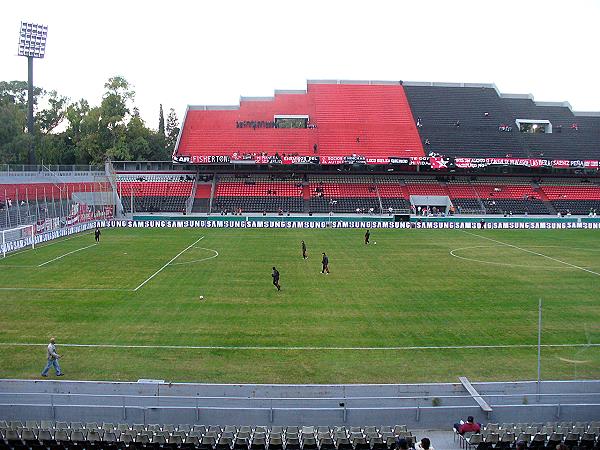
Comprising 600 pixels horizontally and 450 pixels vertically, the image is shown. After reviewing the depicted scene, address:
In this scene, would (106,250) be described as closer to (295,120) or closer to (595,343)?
(595,343)

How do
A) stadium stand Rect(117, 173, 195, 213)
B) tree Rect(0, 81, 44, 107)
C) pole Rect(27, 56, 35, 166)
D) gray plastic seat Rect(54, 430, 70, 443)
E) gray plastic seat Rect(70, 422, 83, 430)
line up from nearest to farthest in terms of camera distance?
1. gray plastic seat Rect(54, 430, 70, 443)
2. gray plastic seat Rect(70, 422, 83, 430)
3. pole Rect(27, 56, 35, 166)
4. stadium stand Rect(117, 173, 195, 213)
5. tree Rect(0, 81, 44, 107)

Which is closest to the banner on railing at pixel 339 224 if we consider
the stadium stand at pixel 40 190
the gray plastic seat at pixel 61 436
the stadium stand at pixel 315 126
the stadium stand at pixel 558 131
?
the stadium stand at pixel 40 190

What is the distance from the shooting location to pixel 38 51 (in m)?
64.4

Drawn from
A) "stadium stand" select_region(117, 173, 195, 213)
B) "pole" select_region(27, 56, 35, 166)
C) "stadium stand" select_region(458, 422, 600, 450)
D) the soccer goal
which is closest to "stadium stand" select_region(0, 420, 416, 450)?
"stadium stand" select_region(458, 422, 600, 450)

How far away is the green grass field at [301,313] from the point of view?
17875mm

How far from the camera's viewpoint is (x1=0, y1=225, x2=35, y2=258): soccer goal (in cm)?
3831

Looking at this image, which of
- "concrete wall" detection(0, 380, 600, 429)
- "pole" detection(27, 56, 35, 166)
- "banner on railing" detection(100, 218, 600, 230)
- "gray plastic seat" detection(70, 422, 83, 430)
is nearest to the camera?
"gray plastic seat" detection(70, 422, 83, 430)

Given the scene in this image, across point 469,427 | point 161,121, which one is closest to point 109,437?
point 469,427

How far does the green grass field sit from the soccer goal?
60.7 inches

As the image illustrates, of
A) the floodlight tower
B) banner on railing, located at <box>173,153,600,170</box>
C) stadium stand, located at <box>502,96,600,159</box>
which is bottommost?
banner on railing, located at <box>173,153,600,170</box>

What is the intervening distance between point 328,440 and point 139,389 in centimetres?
490

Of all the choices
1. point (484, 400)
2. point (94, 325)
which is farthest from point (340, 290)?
point (484, 400)

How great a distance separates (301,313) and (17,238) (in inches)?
1038

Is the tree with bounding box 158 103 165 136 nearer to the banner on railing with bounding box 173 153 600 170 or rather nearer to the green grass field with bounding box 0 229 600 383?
the banner on railing with bounding box 173 153 600 170
